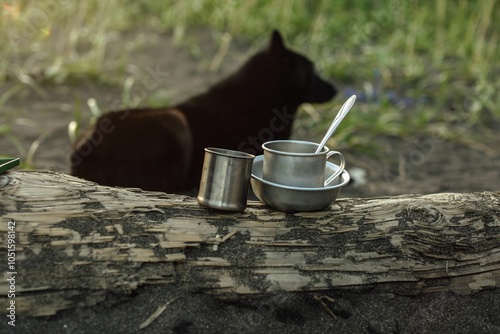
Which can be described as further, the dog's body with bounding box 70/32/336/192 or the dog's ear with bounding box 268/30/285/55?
the dog's ear with bounding box 268/30/285/55

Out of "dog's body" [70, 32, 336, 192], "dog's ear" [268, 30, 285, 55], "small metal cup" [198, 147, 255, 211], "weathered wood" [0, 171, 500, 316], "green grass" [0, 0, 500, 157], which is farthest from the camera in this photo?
"green grass" [0, 0, 500, 157]

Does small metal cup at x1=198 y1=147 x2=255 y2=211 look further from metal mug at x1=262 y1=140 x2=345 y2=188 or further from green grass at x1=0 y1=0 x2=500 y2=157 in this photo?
green grass at x1=0 y1=0 x2=500 y2=157

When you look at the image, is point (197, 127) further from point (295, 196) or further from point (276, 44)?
point (295, 196)

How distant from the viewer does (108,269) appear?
5.66ft

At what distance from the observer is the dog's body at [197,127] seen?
3.16 meters

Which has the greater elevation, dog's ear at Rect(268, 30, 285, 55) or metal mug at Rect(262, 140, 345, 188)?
dog's ear at Rect(268, 30, 285, 55)

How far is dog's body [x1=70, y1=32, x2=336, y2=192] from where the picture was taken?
10.4 feet

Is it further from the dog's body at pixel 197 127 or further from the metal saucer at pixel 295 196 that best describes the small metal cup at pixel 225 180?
the dog's body at pixel 197 127

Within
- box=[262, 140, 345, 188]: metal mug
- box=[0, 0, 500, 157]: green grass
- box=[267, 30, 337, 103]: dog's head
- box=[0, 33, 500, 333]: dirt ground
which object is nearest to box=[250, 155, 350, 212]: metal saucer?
box=[262, 140, 345, 188]: metal mug

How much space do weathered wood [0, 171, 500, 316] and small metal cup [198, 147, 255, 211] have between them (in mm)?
47

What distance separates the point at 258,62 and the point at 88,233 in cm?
227

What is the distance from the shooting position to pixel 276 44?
3.78m

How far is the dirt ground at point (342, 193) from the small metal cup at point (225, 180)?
0.91ft

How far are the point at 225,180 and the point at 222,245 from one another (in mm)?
189
